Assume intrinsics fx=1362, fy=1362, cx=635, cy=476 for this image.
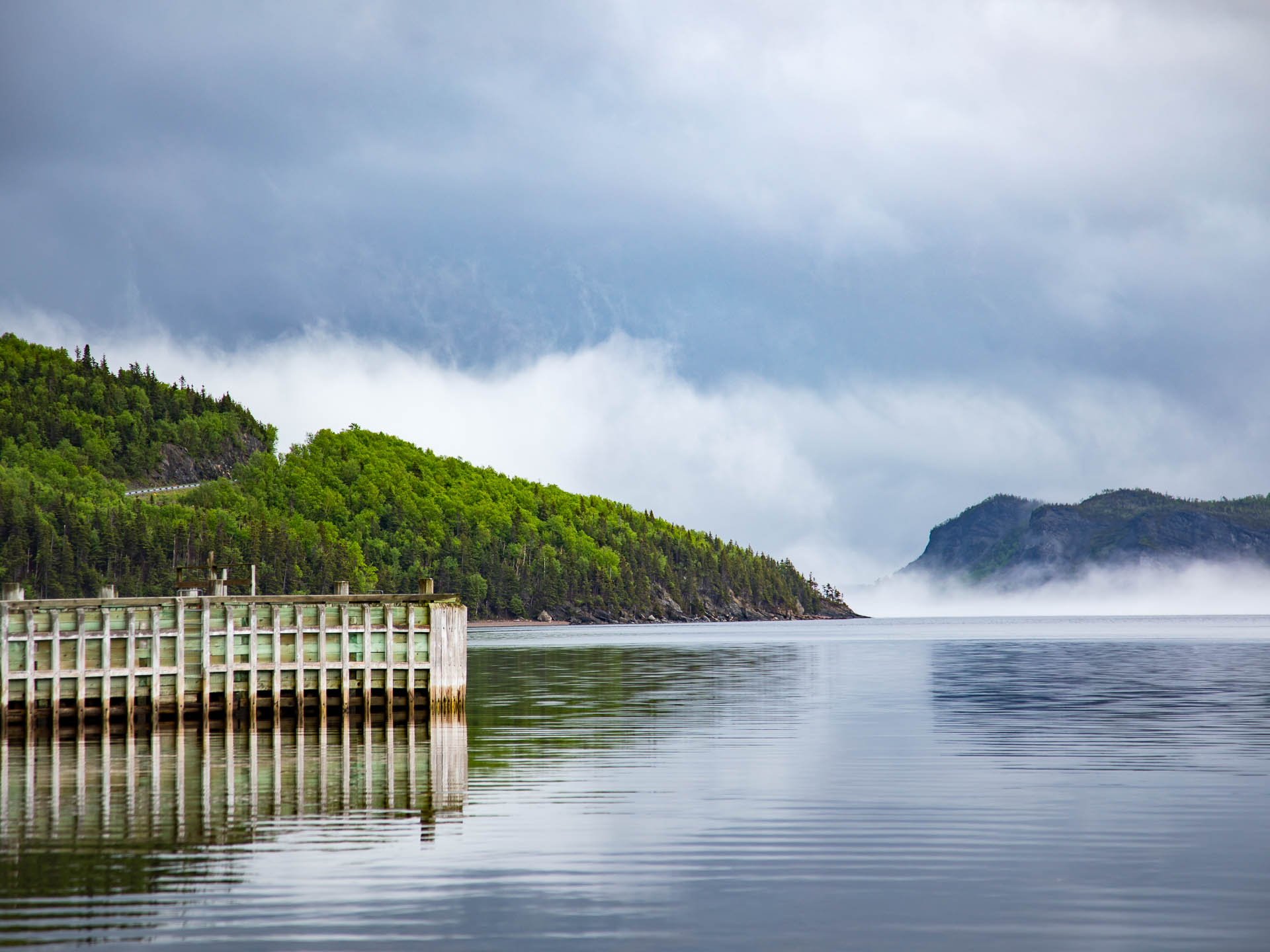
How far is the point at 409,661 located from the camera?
45531mm

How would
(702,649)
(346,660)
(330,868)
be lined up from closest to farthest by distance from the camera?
(330,868) → (346,660) → (702,649)

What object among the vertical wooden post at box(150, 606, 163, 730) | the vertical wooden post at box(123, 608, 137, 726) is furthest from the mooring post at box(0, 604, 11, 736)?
the vertical wooden post at box(150, 606, 163, 730)

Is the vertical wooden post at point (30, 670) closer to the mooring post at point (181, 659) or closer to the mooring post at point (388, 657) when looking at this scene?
the mooring post at point (181, 659)

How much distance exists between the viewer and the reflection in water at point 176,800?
19.9 metres

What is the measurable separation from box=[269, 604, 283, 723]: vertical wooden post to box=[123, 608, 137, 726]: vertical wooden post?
4191 millimetres

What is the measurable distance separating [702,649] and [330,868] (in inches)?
4622

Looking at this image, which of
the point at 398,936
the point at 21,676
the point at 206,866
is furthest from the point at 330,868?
the point at 21,676

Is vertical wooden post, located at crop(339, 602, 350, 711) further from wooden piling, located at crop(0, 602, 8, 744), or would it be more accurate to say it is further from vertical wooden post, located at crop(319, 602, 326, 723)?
wooden piling, located at crop(0, 602, 8, 744)

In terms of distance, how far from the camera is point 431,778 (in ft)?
104

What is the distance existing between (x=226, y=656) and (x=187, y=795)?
14.9 metres

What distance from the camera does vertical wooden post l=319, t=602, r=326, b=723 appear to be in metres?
44.3

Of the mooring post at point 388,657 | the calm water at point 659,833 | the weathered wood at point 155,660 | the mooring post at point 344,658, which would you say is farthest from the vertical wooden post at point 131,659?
the mooring post at point 388,657

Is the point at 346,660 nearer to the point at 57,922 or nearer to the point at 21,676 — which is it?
the point at 21,676

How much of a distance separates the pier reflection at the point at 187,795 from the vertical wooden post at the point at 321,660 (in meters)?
0.59
